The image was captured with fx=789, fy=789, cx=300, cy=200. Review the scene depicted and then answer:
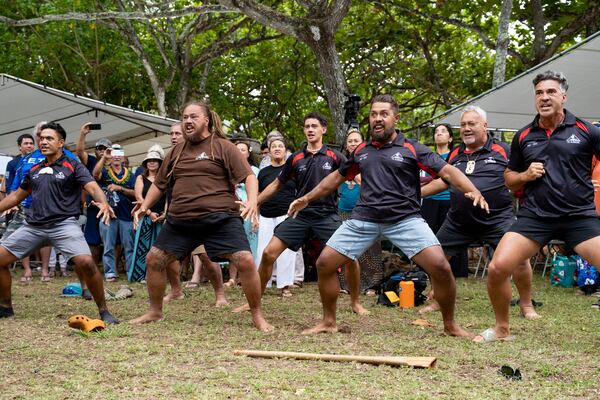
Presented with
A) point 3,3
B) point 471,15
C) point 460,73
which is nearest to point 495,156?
point 471,15

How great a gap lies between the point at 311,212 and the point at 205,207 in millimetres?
1678

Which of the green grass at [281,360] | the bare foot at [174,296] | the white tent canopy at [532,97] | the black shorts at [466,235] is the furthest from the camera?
the white tent canopy at [532,97]

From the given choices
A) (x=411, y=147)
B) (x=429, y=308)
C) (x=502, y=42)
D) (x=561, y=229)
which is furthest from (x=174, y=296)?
(x=502, y=42)

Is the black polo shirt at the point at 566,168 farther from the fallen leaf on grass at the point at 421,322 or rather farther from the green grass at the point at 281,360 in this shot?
the fallen leaf on grass at the point at 421,322

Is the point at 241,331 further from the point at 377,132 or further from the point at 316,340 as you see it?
the point at 377,132

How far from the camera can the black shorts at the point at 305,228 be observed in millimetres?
8586

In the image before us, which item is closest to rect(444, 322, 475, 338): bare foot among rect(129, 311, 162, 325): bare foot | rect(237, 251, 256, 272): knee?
rect(237, 251, 256, 272): knee

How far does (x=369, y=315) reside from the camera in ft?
27.3

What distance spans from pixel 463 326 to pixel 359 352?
181 cm

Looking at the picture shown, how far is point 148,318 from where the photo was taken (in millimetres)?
7578

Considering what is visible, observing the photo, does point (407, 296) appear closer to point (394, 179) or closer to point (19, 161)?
point (394, 179)

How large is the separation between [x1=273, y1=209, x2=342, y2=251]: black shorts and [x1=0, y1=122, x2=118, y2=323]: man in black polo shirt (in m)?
1.94

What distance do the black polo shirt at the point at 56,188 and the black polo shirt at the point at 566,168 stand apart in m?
4.29

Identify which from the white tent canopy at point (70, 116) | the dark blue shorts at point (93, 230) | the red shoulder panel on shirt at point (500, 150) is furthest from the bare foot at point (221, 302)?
the white tent canopy at point (70, 116)
